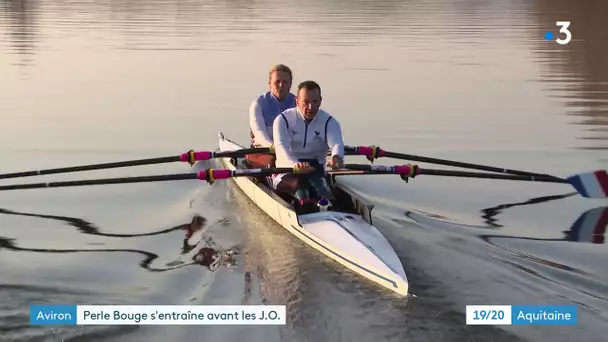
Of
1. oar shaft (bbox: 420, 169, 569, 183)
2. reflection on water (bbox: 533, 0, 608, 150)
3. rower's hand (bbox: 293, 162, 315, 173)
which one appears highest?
reflection on water (bbox: 533, 0, 608, 150)

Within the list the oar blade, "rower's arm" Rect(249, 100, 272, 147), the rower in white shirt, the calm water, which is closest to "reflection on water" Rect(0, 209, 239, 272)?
the calm water

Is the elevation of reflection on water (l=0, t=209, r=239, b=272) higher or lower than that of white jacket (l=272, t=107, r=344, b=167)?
lower

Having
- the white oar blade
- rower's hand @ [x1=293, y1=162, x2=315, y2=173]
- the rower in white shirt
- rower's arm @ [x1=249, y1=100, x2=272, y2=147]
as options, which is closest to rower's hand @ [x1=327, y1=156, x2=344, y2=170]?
rower's hand @ [x1=293, y1=162, x2=315, y2=173]

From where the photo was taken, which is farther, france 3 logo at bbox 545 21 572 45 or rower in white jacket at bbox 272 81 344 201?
france 3 logo at bbox 545 21 572 45

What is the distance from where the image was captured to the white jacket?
9.42m

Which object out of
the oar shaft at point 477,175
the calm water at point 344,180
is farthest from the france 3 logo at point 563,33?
the oar shaft at point 477,175

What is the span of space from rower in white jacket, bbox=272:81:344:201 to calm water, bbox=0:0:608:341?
2.11 ft

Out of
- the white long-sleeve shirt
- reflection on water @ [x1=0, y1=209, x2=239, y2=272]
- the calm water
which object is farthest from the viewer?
the white long-sleeve shirt

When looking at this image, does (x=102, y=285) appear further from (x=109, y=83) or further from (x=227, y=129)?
(x=109, y=83)

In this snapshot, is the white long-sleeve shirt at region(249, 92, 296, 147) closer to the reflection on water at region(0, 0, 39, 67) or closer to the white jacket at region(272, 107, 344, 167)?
the white jacket at region(272, 107, 344, 167)

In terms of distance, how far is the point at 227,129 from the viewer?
16594 millimetres

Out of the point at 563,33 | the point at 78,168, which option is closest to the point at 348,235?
the point at 78,168

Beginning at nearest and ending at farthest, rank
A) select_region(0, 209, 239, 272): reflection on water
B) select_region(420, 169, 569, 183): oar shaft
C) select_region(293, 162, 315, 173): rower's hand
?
1. select_region(0, 209, 239, 272): reflection on water
2. select_region(293, 162, 315, 173): rower's hand
3. select_region(420, 169, 569, 183): oar shaft

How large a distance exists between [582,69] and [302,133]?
19359 mm
